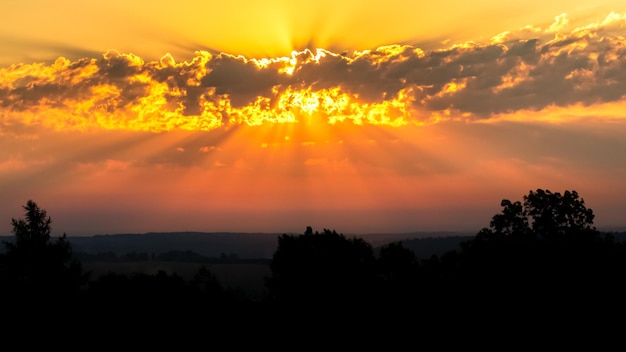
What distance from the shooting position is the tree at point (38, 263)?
3735 inches

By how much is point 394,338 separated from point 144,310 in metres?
27.4

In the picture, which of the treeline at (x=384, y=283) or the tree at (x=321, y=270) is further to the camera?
the tree at (x=321, y=270)

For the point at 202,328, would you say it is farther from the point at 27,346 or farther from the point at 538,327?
the point at 538,327

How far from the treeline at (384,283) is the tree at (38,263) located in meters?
0.12

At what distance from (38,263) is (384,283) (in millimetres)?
40159

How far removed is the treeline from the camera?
259ft

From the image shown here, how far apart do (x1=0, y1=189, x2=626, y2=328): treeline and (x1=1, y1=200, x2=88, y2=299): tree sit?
12 cm

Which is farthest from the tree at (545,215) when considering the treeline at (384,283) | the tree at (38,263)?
the tree at (38,263)

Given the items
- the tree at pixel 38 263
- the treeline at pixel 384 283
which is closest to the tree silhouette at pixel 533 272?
the treeline at pixel 384 283

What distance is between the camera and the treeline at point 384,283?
7888cm

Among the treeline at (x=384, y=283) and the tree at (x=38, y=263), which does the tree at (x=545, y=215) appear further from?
the tree at (x=38, y=263)

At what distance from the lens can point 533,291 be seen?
261 ft

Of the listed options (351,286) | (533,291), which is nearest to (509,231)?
(351,286)

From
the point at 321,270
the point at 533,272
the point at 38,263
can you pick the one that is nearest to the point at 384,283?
the point at 321,270
